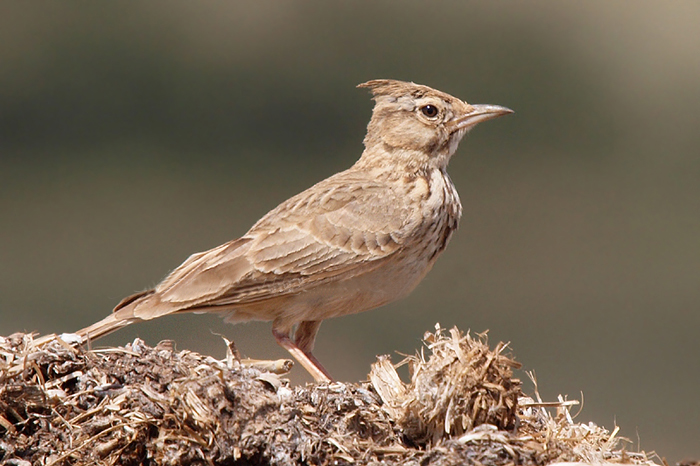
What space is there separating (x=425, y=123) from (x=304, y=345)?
65.1 inches

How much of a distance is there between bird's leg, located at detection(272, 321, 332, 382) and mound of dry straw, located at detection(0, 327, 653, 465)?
1.20m

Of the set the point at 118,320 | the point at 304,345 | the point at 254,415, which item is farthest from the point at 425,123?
the point at 254,415

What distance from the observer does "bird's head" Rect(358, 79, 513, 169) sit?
18.2 feet

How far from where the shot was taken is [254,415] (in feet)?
10.4

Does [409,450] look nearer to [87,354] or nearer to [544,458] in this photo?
[544,458]

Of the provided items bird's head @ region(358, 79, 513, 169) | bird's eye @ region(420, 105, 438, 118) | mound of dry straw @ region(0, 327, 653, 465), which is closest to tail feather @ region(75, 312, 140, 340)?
mound of dry straw @ region(0, 327, 653, 465)

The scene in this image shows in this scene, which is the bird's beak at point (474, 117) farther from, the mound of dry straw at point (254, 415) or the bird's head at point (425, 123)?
the mound of dry straw at point (254, 415)

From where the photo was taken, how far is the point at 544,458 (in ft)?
10.2

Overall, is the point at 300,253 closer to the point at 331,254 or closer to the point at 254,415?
the point at 331,254

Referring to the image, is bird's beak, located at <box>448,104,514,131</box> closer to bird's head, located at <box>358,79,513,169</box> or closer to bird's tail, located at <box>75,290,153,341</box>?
bird's head, located at <box>358,79,513,169</box>

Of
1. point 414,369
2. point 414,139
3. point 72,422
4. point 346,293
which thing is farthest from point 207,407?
point 414,139

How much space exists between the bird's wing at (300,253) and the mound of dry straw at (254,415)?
1247 millimetres

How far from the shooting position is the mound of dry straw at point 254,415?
10.2 feet

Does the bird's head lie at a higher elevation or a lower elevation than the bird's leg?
higher
